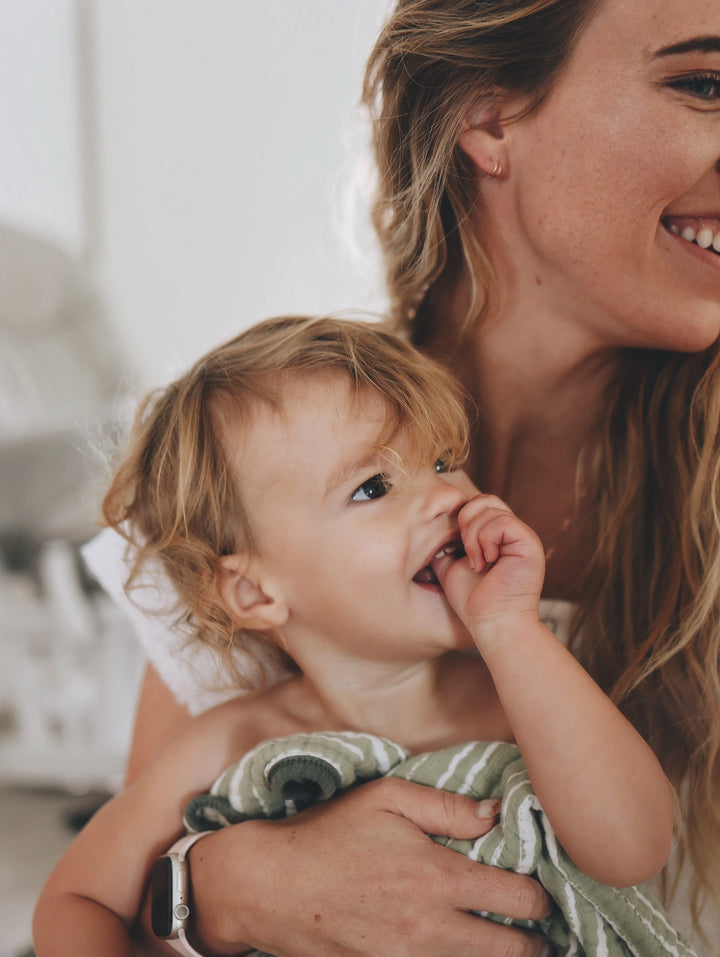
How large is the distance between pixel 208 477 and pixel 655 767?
0.55 metres

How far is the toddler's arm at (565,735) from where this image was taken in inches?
32.4

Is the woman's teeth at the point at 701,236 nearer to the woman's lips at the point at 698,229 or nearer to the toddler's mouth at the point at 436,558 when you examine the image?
the woman's lips at the point at 698,229

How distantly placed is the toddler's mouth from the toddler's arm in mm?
75

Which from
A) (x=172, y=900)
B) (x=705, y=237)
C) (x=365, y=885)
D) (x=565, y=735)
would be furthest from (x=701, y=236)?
(x=172, y=900)

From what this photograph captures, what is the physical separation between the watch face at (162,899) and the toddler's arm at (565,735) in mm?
433

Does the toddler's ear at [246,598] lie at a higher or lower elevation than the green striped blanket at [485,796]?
higher

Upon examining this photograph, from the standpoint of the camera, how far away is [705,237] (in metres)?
1.08

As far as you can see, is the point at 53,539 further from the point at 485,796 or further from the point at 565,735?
the point at 565,735

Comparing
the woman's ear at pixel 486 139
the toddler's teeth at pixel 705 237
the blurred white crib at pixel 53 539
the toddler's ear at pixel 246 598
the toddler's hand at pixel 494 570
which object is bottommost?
the blurred white crib at pixel 53 539

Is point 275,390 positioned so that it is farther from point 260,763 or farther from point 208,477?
point 260,763

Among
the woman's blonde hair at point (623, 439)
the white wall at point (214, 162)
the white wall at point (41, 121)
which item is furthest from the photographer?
the white wall at point (41, 121)

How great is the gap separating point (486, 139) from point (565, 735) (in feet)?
2.46

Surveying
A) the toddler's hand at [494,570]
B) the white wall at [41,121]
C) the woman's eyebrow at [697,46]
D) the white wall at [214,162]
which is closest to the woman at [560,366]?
the woman's eyebrow at [697,46]

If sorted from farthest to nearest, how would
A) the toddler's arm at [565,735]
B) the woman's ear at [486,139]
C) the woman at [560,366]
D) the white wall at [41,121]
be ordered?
the white wall at [41,121] < the woman's ear at [486,139] < the woman at [560,366] < the toddler's arm at [565,735]
